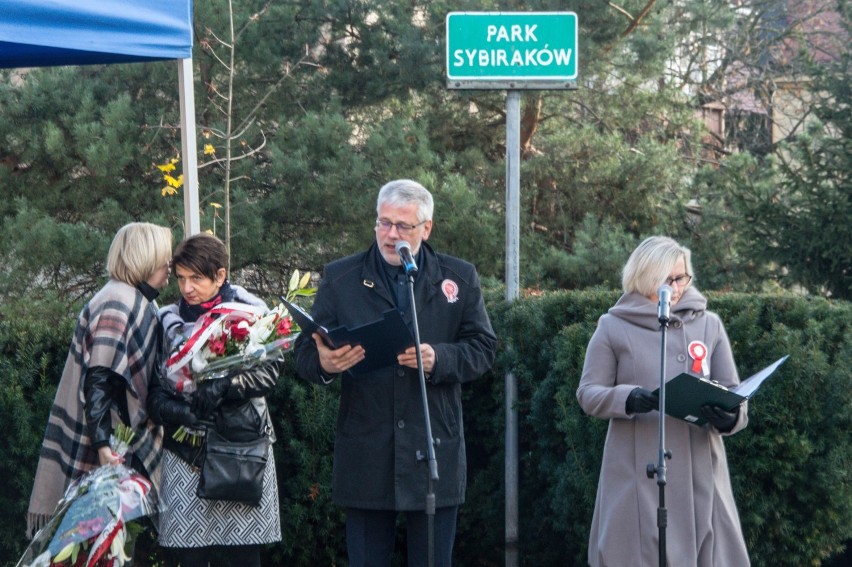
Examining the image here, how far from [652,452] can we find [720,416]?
1.16 feet

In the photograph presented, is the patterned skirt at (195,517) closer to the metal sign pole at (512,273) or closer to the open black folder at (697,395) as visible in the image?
the metal sign pole at (512,273)

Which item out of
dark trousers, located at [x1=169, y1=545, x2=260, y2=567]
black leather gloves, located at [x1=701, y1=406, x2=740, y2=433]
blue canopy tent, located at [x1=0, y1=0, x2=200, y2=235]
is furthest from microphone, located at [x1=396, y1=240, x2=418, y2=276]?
blue canopy tent, located at [x1=0, y1=0, x2=200, y2=235]

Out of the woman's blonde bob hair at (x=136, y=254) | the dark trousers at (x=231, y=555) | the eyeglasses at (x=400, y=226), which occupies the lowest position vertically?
the dark trousers at (x=231, y=555)

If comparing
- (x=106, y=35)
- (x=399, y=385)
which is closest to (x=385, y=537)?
(x=399, y=385)

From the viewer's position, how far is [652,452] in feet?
14.0

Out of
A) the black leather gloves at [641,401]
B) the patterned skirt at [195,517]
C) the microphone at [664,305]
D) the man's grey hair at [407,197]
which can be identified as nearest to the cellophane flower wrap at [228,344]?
the patterned skirt at [195,517]

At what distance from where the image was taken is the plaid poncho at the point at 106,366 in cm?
449

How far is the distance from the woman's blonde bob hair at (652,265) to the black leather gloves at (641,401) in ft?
1.47

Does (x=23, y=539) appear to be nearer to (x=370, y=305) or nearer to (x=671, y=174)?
(x=370, y=305)

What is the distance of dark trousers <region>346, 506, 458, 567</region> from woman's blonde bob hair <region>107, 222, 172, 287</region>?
1.32 m

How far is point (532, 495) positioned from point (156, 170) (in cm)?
523

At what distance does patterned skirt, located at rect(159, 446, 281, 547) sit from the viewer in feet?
15.0

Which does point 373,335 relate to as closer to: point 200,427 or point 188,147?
point 200,427

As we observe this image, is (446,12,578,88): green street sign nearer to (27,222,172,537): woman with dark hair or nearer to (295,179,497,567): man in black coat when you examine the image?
(295,179,497,567): man in black coat
